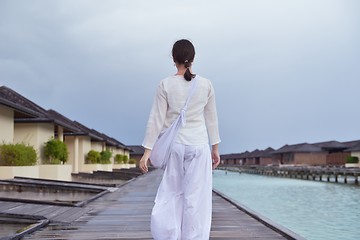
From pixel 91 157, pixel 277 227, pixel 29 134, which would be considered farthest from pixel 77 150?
pixel 277 227

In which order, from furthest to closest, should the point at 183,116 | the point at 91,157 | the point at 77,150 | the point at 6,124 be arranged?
the point at 91,157 < the point at 77,150 < the point at 6,124 < the point at 183,116

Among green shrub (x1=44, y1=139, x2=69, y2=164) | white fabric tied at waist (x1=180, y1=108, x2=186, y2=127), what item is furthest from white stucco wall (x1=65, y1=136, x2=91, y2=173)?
white fabric tied at waist (x1=180, y1=108, x2=186, y2=127)

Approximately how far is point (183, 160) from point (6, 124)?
488 inches

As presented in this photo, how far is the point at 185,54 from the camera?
3.54m

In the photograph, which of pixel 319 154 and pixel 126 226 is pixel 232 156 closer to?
pixel 319 154

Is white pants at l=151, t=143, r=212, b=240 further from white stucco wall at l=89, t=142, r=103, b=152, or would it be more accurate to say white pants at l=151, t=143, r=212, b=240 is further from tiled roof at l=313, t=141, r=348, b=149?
tiled roof at l=313, t=141, r=348, b=149

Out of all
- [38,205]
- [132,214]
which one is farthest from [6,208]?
[132,214]

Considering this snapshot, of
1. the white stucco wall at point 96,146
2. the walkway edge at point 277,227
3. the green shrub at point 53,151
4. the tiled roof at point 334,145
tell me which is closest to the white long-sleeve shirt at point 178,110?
the walkway edge at point 277,227

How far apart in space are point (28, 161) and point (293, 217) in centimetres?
819

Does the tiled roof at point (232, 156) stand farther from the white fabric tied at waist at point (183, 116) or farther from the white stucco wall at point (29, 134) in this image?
the white fabric tied at waist at point (183, 116)

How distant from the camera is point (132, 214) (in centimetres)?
757

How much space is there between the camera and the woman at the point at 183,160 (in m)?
3.49

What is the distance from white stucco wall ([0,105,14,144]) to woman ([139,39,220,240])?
37.9 feet

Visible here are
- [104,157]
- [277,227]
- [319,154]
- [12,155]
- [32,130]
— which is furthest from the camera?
[319,154]
